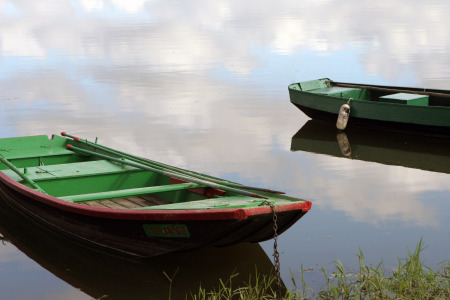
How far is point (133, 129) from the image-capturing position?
15.3 m

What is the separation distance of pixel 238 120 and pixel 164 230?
27.3ft

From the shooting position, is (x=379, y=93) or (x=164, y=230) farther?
(x=379, y=93)

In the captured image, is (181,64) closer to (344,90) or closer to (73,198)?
(344,90)

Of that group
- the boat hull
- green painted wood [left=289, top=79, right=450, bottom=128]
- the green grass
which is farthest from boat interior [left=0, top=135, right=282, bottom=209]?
green painted wood [left=289, top=79, right=450, bottom=128]

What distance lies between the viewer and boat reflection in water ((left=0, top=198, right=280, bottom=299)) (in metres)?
7.91

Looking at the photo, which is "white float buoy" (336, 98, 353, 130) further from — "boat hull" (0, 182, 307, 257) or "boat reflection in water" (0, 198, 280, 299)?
"boat hull" (0, 182, 307, 257)

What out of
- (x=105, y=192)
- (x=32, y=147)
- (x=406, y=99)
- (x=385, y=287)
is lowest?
(x=385, y=287)

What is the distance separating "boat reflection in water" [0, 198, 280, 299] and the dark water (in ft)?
0.07

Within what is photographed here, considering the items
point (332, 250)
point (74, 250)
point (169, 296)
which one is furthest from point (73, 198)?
point (332, 250)

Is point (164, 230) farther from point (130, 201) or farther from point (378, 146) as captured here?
point (378, 146)

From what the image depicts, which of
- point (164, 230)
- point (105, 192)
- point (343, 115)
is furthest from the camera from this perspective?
point (343, 115)

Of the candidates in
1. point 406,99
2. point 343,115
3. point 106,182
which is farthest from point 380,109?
point 106,182

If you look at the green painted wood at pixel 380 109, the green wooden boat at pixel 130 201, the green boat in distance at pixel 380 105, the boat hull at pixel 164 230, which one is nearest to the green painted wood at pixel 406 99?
the green boat in distance at pixel 380 105

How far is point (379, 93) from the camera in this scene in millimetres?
15844
